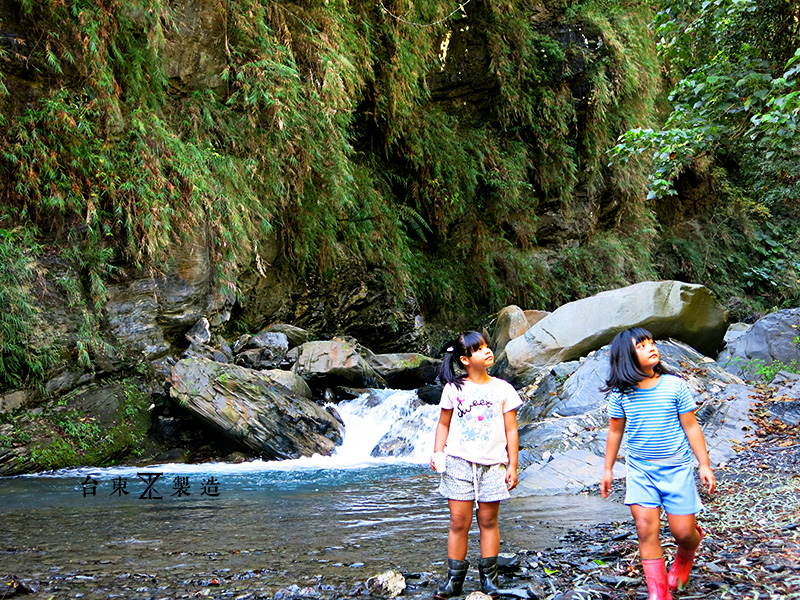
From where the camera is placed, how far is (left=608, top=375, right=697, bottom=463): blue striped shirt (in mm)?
2467

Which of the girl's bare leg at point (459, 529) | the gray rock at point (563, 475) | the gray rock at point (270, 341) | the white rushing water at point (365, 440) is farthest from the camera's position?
the gray rock at point (270, 341)

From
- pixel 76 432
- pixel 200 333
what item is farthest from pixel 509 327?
pixel 76 432

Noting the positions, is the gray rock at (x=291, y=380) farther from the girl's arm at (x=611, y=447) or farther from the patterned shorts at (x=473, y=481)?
the girl's arm at (x=611, y=447)

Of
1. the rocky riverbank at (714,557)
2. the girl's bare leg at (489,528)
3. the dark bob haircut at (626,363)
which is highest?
the dark bob haircut at (626,363)

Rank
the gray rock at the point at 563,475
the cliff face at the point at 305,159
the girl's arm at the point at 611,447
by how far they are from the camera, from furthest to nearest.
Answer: the cliff face at the point at 305,159 < the gray rock at the point at 563,475 < the girl's arm at the point at 611,447

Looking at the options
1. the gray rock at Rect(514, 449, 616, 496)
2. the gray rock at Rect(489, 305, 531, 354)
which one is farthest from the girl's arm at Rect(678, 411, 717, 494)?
the gray rock at Rect(489, 305, 531, 354)

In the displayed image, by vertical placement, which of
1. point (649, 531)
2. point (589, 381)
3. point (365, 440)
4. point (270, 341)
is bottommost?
point (365, 440)

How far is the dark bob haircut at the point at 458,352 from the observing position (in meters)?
2.97

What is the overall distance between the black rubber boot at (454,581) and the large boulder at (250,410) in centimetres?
500

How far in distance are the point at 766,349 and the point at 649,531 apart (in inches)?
285

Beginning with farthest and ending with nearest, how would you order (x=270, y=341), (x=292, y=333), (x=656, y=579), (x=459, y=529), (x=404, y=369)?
1. (x=404, y=369)
2. (x=292, y=333)
3. (x=270, y=341)
4. (x=459, y=529)
5. (x=656, y=579)

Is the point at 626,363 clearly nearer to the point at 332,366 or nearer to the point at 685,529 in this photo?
the point at 685,529

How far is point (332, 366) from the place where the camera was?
31.1ft

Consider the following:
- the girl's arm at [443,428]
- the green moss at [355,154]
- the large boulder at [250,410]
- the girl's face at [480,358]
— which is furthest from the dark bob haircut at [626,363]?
the green moss at [355,154]
